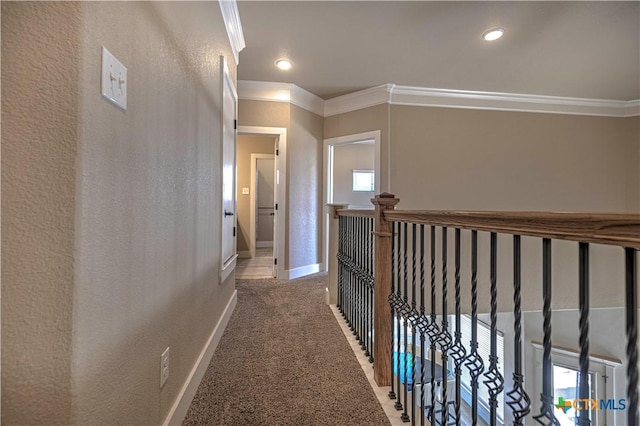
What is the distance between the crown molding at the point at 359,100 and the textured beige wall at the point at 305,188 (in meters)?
0.23

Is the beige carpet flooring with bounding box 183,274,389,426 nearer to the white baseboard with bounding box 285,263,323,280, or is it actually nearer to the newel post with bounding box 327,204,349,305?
the newel post with bounding box 327,204,349,305

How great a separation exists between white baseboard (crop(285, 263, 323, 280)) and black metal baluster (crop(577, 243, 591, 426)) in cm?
327

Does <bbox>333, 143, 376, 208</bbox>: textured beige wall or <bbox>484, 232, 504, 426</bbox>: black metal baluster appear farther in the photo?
<bbox>333, 143, 376, 208</bbox>: textured beige wall

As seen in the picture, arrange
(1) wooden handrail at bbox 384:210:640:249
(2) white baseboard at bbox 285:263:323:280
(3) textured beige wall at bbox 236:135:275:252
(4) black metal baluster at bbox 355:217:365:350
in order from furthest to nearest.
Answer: (3) textured beige wall at bbox 236:135:275:252 < (2) white baseboard at bbox 285:263:323:280 < (4) black metal baluster at bbox 355:217:365:350 < (1) wooden handrail at bbox 384:210:640:249

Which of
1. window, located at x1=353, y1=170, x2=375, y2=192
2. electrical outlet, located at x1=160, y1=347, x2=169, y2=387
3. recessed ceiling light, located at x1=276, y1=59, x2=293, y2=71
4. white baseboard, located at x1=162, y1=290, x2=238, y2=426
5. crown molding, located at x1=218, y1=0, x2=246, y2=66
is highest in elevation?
recessed ceiling light, located at x1=276, y1=59, x2=293, y2=71

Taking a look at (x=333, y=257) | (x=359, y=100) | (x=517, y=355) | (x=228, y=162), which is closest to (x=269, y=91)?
(x=359, y=100)

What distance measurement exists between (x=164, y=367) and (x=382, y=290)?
1057 mm

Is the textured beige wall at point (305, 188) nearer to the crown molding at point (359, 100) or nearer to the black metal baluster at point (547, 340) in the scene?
the crown molding at point (359, 100)

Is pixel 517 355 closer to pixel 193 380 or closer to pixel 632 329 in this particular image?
pixel 632 329

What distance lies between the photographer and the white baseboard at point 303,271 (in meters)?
3.71

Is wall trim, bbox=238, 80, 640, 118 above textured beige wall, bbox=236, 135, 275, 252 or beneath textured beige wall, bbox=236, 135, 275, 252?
above

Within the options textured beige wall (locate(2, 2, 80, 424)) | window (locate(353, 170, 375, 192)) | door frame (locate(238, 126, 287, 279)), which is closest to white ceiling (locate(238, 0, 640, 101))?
door frame (locate(238, 126, 287, 279))

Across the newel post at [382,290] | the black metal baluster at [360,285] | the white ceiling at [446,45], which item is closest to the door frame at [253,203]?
the white ceiling at [446,45]

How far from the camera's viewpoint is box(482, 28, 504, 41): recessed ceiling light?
2545mm
